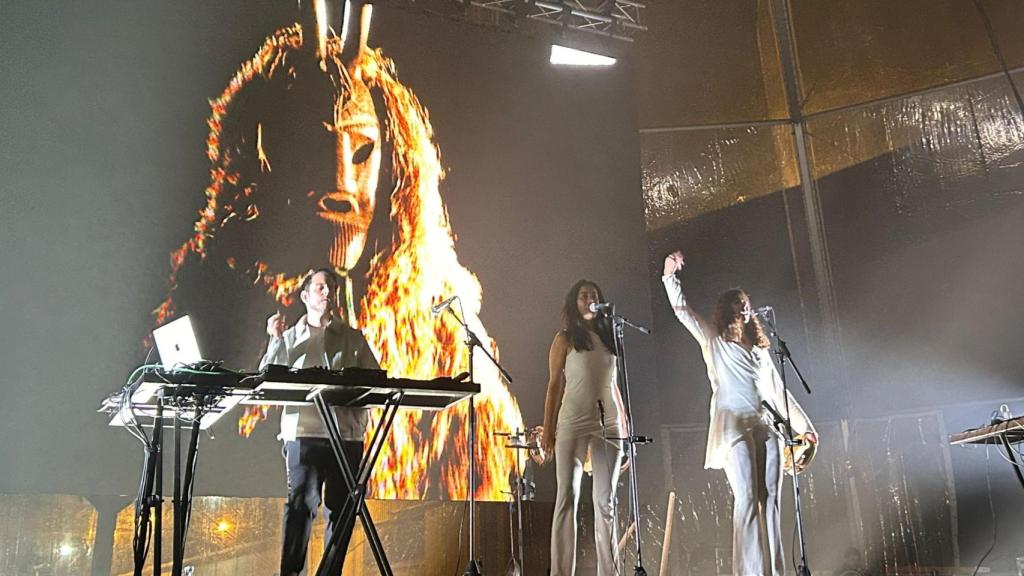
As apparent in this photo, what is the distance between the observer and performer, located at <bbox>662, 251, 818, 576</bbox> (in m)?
3.95

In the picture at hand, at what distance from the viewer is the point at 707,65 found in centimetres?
747

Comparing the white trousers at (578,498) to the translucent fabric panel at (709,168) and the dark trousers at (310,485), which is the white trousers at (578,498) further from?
the translucent fabric panel at (709,168)

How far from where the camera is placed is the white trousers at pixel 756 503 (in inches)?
153

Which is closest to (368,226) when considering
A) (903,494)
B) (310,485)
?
(310,485)

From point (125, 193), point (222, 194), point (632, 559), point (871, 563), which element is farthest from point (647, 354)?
point (125, 193)

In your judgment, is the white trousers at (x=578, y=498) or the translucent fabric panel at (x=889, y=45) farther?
the translucent fabric panel at (x=889, y=45)

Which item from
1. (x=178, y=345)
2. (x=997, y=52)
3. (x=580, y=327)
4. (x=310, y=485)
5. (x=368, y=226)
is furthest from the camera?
(x=997, y=52)

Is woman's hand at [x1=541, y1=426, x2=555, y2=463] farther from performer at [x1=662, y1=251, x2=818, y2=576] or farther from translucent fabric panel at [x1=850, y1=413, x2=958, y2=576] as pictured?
translucent fabric panel at [x1=850, y1=413, x2=958, y2=576]

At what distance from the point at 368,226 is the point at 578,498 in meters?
2.49

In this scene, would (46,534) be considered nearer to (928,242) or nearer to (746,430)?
(746,430)

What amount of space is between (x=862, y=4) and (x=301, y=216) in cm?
527

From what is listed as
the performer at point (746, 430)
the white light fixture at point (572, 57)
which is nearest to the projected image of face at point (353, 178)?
the white light fixture at point (572, 57)

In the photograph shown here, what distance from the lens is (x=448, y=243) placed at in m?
5.84

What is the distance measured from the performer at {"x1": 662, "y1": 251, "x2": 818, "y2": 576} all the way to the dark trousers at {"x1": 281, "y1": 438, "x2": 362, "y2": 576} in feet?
6.49
